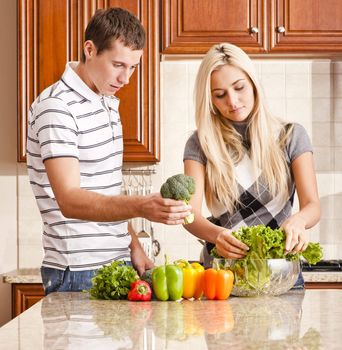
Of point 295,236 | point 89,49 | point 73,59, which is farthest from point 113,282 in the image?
point 73,59

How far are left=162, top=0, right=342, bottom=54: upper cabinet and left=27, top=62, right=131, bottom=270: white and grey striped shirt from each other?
5.06ft

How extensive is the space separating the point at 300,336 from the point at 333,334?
90 millimetres

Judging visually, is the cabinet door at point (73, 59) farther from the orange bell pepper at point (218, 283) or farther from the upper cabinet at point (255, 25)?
the orange bell pepper at point (218, 283)

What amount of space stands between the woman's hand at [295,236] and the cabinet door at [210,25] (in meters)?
1.87

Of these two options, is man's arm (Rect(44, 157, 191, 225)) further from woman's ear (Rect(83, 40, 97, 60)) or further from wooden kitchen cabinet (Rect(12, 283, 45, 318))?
wooden kitchen cabinet (Rect(12, 283, 45, 318))

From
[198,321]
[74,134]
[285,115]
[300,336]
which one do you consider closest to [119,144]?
[74,134]

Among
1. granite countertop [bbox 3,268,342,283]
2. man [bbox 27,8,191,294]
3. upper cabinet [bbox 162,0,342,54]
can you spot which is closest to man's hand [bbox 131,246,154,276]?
man [bbox 27,8,191,294]

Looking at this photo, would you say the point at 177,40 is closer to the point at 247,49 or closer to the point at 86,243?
the point at 247,49

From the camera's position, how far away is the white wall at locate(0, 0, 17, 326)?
471 centimetres

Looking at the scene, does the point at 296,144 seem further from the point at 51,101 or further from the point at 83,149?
the point at 51,101

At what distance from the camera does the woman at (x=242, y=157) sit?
297 centimetres

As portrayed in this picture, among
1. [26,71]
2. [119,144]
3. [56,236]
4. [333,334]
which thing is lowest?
[333,334]

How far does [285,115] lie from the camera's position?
15.5ft

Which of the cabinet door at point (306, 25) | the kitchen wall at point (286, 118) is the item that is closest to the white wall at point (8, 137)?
the kitchen wall at point (286, 118)
